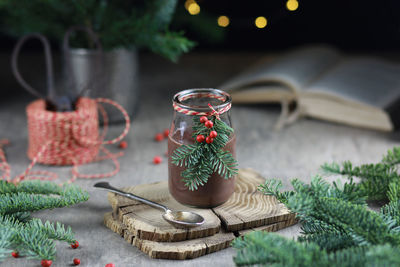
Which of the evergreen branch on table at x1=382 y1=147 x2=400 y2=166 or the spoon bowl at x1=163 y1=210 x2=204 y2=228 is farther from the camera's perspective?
the evergreen branch on table at x1=382 y1=147 x2=400 y2=166

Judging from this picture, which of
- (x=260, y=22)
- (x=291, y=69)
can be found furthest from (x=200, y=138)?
(x=260, y=22)

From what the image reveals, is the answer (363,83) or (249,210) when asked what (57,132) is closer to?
(249,210)

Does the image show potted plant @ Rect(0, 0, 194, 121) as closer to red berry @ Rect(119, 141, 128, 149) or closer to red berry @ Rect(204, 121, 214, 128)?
red berry @ Rect(119, 141, 128, 149)

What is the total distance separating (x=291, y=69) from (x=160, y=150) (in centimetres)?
58

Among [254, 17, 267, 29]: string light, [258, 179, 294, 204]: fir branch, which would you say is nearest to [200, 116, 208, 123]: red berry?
[258, 179, 294, 204]: fir branch

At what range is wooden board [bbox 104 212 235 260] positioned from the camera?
89 cm

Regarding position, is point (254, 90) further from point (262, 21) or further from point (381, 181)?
point (381, 181)

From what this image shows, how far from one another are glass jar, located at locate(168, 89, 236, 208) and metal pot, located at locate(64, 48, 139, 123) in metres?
0.51

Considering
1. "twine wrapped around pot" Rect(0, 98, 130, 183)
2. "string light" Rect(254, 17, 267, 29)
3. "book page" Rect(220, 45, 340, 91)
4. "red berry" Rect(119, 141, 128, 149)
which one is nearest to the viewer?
"twine wrapped around pot" Rect(0, 98, 130, 183)

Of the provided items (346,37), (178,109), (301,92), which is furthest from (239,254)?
(346,37)

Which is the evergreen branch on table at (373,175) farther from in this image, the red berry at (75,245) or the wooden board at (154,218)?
the red berry at (75,245)

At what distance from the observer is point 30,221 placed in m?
0.92

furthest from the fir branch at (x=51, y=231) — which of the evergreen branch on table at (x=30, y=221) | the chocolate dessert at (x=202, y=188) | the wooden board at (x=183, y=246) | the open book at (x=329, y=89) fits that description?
the open book at (x=329, y=89)

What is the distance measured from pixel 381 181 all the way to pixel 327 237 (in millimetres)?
302
